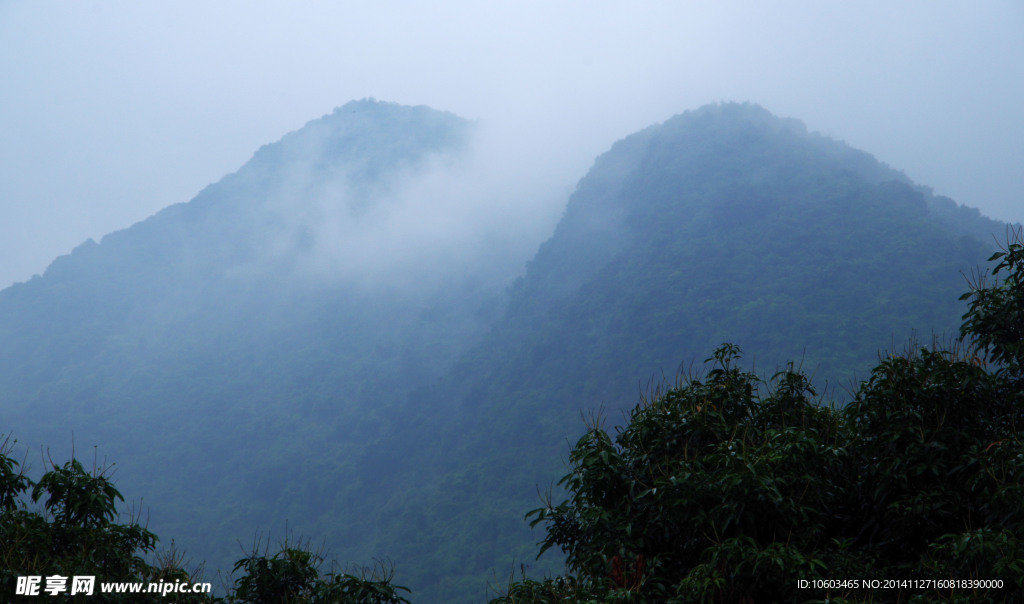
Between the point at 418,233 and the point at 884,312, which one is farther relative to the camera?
the point at 418,233

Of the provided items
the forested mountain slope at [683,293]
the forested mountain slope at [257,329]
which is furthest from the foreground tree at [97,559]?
the forested mountain slope at [257,329]

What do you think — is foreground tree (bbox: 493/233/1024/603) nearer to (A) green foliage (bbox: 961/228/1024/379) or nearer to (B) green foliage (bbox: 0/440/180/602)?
(A) green foliage (bbox: 961/228/1024/379)

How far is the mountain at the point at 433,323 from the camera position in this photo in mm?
51781

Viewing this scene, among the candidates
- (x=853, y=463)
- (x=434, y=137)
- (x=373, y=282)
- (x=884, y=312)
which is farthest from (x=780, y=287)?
(x=434, y=137)

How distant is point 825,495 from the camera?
6566 mm

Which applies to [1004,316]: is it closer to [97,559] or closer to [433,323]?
[97,559]

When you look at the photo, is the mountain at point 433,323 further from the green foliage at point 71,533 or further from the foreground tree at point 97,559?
the green foliage at point 71,533

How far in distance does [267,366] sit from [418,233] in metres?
27.1

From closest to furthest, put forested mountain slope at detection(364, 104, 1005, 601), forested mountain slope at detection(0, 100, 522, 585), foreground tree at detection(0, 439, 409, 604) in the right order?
foreground tree at detection(0, 439, 409, 604) < forested mountain slope at detection(364, 104, 1005, 601) < forested mountain slope at detection(0, 100, 522, 585)

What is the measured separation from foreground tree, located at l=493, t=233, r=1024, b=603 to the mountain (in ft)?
109

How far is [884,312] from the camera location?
171ft

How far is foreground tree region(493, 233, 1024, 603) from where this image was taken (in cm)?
554

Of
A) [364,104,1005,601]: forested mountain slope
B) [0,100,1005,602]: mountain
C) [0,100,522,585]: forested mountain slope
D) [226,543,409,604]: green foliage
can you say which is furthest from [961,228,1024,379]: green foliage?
[0,100,522,585]: forested mountain slope

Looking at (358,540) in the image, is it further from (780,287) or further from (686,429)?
(686,429)
